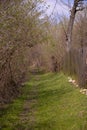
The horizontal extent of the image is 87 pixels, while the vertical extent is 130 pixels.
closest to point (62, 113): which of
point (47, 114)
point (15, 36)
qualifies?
point (47, 114)

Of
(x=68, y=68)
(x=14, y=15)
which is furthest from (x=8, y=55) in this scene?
(x=68, y=68)

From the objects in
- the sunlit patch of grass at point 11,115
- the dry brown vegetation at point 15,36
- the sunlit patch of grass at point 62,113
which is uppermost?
the dry brown vegetation at point 15,36

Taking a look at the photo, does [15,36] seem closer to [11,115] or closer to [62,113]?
[11,115]

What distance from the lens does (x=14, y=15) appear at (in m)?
15.8

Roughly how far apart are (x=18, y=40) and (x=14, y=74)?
4307mm

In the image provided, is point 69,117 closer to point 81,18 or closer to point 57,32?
point 57,32

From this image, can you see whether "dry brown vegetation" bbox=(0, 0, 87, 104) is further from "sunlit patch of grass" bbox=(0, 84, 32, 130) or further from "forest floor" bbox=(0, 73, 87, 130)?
"forest floor" bbox=(0, 73, 87, 130)

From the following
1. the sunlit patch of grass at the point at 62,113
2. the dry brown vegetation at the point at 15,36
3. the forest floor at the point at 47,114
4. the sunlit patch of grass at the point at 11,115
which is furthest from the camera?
the dry brown vegetation at the point at 15,36

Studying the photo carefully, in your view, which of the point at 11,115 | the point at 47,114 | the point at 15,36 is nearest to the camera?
the point at 47,114

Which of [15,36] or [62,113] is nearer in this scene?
[62,113]

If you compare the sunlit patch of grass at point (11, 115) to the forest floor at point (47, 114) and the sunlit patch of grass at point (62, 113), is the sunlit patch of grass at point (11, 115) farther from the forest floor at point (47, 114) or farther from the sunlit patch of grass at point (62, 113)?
the sunlit patch of grass at point (62, 113)

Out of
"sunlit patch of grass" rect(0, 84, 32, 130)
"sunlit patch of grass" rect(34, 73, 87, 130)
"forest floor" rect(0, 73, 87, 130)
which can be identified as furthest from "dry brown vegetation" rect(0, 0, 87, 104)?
"sunlit patch of grass" rect(34, 73, 87, 130)

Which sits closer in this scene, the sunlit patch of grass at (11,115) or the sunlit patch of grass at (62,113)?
the sunlit patch of grass at (62,113)

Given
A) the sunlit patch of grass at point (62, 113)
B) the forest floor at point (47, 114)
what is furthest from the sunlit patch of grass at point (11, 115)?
the sunlit patch of grass at point (62, 113)
